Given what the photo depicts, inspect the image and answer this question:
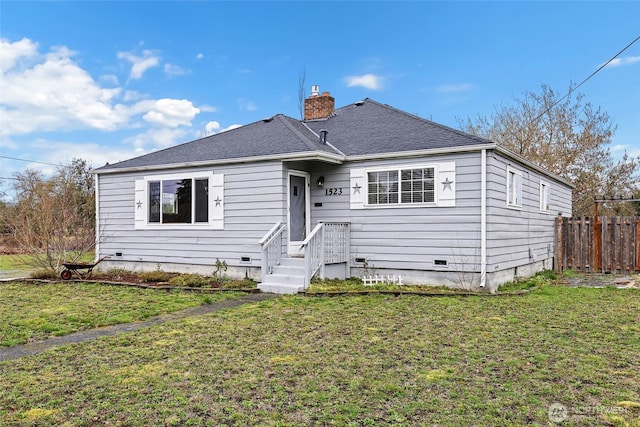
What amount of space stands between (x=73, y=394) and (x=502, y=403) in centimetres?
337

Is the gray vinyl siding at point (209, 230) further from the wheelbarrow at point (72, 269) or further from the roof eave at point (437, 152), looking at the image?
the roof eave at point (437, 152)

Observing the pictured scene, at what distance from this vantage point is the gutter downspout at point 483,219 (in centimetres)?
927

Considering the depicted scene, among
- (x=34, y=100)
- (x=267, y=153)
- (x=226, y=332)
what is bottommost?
(x=226, y=332)

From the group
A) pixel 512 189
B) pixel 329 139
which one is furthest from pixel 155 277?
pixel 512 189

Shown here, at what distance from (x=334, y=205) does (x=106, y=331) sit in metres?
6.18

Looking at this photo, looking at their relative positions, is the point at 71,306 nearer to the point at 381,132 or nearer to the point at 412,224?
the point at 412,224

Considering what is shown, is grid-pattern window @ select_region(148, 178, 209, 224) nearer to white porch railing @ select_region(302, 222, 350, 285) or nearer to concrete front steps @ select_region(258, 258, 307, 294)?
concrete front steps @ select_region(258, 258, 307, 294)

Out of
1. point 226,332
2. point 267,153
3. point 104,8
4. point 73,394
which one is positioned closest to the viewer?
point 73,394

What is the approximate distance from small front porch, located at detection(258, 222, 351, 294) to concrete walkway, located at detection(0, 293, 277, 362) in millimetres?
1002

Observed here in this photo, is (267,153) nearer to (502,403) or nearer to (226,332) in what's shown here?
(226,332)

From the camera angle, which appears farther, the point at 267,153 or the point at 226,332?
the point at 267,153

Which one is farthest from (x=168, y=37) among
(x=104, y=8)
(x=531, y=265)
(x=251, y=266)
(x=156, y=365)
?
(x=156, y=365)

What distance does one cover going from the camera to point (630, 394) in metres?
3.71

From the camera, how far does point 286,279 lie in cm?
974
